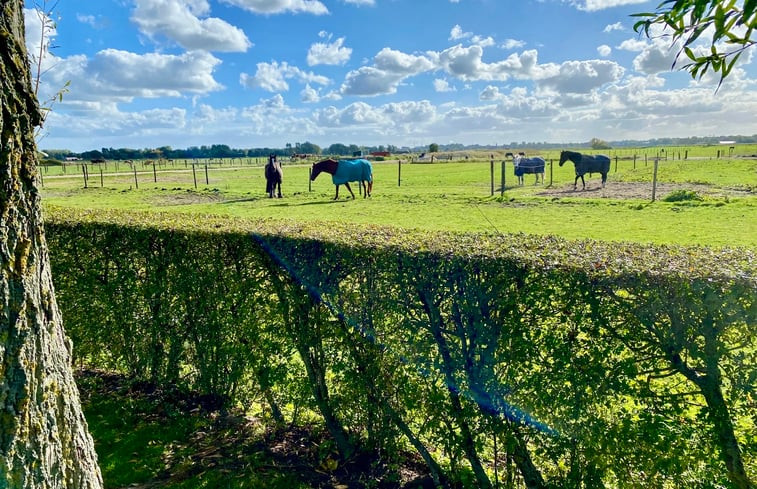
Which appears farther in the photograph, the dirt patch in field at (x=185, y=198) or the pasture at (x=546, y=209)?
the dirt patch in field at (x=185, y=198)

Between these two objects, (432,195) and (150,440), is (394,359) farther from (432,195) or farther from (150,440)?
(432,195)

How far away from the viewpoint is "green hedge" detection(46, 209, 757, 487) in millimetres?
2473

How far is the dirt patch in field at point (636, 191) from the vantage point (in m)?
19.0

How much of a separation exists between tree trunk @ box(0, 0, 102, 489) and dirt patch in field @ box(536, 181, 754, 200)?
792 inches

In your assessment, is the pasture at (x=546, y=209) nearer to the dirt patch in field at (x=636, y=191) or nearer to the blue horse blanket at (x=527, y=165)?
the dirt patch in field at (x=636, y=191)

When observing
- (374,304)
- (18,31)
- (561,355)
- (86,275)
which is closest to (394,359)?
(374,304)

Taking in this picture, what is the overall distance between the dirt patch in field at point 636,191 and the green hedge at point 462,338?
1823 cm

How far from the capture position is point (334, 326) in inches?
137

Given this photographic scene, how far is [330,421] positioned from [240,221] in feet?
6.47

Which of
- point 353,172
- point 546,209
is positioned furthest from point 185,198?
point 546,209

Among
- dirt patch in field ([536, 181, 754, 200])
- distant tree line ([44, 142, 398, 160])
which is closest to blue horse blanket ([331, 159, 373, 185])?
dirt patch in field ([536, 181, 754, 200])

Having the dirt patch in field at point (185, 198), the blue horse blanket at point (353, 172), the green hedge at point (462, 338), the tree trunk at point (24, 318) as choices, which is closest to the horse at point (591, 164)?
the blue horse blanket at point (353, 172)

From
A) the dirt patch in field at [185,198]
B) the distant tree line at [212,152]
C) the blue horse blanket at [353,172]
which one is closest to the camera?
the dirt patch in field at [185,198]

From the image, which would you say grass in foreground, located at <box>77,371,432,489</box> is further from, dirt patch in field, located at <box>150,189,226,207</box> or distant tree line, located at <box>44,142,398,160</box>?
distant tree line, located at <box>44,142,398,160</box>
